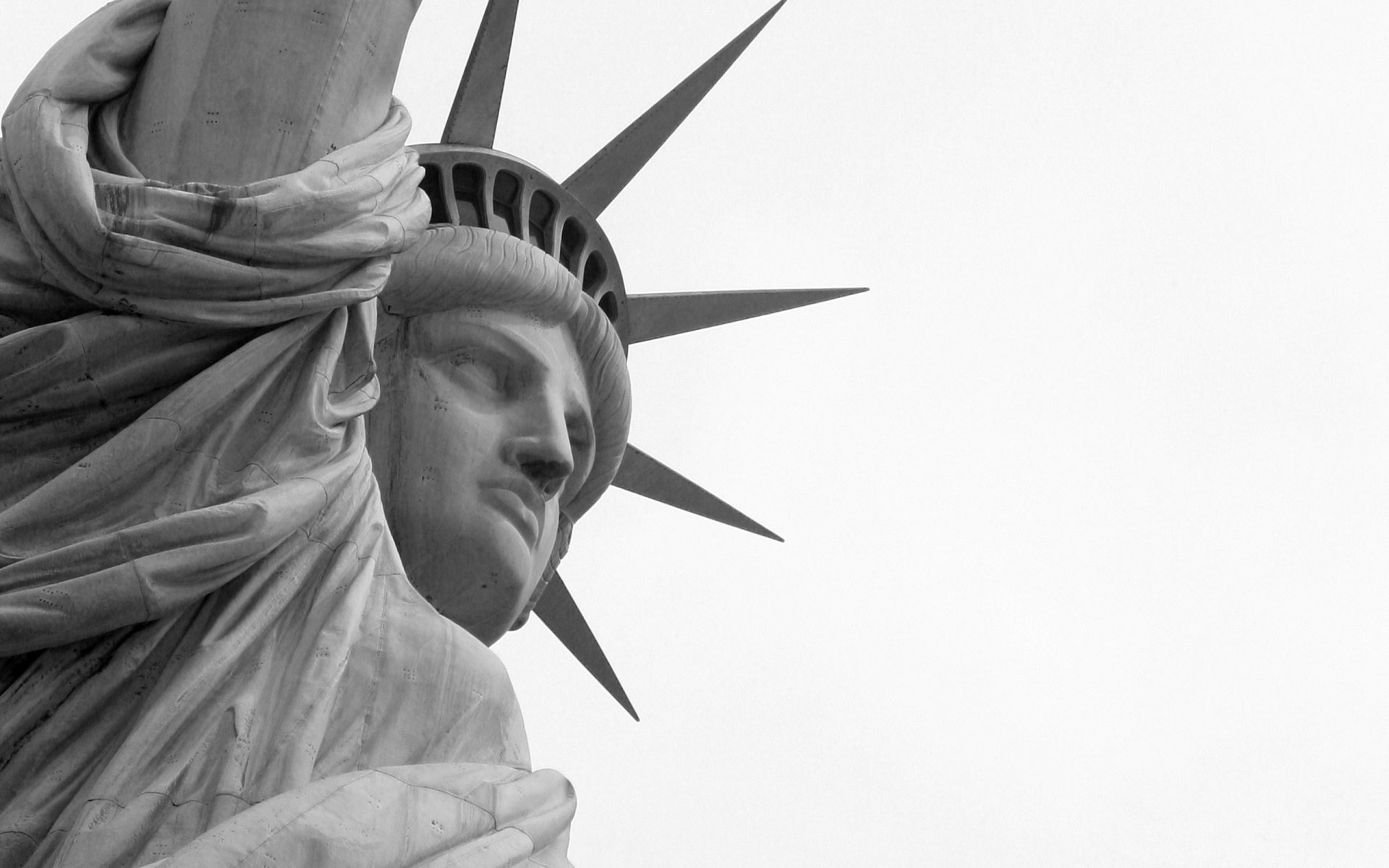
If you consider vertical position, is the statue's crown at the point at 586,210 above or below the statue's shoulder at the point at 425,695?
above

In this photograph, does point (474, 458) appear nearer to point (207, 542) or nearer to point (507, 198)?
point (507, 198)

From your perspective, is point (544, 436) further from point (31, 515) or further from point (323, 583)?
point (31, 515)

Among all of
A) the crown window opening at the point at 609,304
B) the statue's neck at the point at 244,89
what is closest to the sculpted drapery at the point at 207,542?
the statue's neck at the point at 244,89

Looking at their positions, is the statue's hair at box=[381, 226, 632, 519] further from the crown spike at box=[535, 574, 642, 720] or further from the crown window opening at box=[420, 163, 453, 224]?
the crown spike at box=[535, 574, 642, 720]

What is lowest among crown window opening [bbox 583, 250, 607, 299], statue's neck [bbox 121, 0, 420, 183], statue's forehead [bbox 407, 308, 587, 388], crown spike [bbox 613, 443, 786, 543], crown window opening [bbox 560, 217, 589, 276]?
crown spike [bbox 613, 443, 786, 543]

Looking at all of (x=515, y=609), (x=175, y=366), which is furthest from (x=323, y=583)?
(x=515, y=609)

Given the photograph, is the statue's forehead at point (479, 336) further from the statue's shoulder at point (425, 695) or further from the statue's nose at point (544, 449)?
the statue's shoulder at point (425, 695)

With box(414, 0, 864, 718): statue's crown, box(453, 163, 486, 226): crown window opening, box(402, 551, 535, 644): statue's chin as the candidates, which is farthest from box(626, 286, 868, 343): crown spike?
box(402, 551, 535, 644): statue's chin
